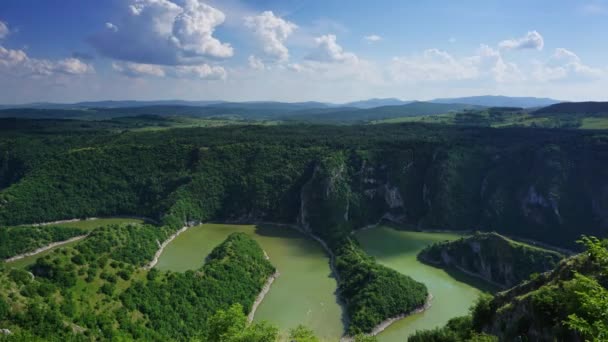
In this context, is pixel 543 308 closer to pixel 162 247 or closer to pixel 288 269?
pixel 288 269

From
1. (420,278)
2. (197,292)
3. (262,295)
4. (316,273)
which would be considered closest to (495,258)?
(420,278)

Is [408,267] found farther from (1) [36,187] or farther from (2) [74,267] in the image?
(1) [36,187]

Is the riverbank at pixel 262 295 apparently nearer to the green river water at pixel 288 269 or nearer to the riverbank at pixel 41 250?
the green river water at pixel 288 269

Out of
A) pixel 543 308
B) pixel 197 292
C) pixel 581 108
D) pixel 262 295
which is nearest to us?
pixel 543 308

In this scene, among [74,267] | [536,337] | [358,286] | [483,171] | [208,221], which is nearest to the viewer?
[536,337]

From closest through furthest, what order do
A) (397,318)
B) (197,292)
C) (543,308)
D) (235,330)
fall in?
(543,308), (235,330), (197,292), (397,318)

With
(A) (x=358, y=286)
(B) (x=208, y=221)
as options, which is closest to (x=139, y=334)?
(A) (x=358, y=286)
